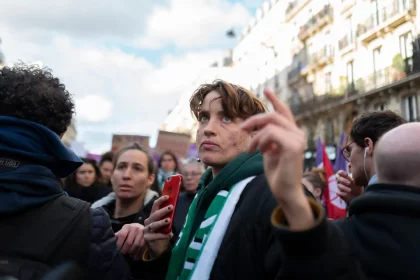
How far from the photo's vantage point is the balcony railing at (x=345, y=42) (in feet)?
91.8

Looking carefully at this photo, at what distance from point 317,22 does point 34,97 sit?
3164cm

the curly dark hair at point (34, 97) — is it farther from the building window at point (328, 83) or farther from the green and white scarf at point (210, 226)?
the building window at point (328, 83)

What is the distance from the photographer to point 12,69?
1.86m

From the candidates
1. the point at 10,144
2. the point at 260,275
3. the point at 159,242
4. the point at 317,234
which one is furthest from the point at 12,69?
the point at 317,234

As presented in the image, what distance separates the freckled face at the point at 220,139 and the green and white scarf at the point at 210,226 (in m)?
0.15

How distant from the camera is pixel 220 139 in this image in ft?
6.91

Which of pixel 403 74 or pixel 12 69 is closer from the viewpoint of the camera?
pixel 12 69

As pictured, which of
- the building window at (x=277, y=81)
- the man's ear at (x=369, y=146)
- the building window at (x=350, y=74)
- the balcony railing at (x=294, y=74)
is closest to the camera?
the man's ear at (x=369, y=146)

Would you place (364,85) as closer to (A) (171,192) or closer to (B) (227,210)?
(A) (171,192)

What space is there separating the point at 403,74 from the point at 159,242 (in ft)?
75.3

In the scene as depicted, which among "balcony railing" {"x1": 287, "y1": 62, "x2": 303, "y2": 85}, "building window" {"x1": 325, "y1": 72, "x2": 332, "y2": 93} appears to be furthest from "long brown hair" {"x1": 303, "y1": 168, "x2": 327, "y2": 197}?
"balcony railing" {"x1": 287, "y1": 62, "x2": 303, "y2": 85}

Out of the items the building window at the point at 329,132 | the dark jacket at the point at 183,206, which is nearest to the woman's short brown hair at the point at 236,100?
the dark jacket at the point at 183,206

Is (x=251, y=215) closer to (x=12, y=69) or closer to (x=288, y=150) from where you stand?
(x=288, y=150)

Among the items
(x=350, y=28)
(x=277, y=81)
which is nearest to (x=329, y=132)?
(x=350, y=28)
